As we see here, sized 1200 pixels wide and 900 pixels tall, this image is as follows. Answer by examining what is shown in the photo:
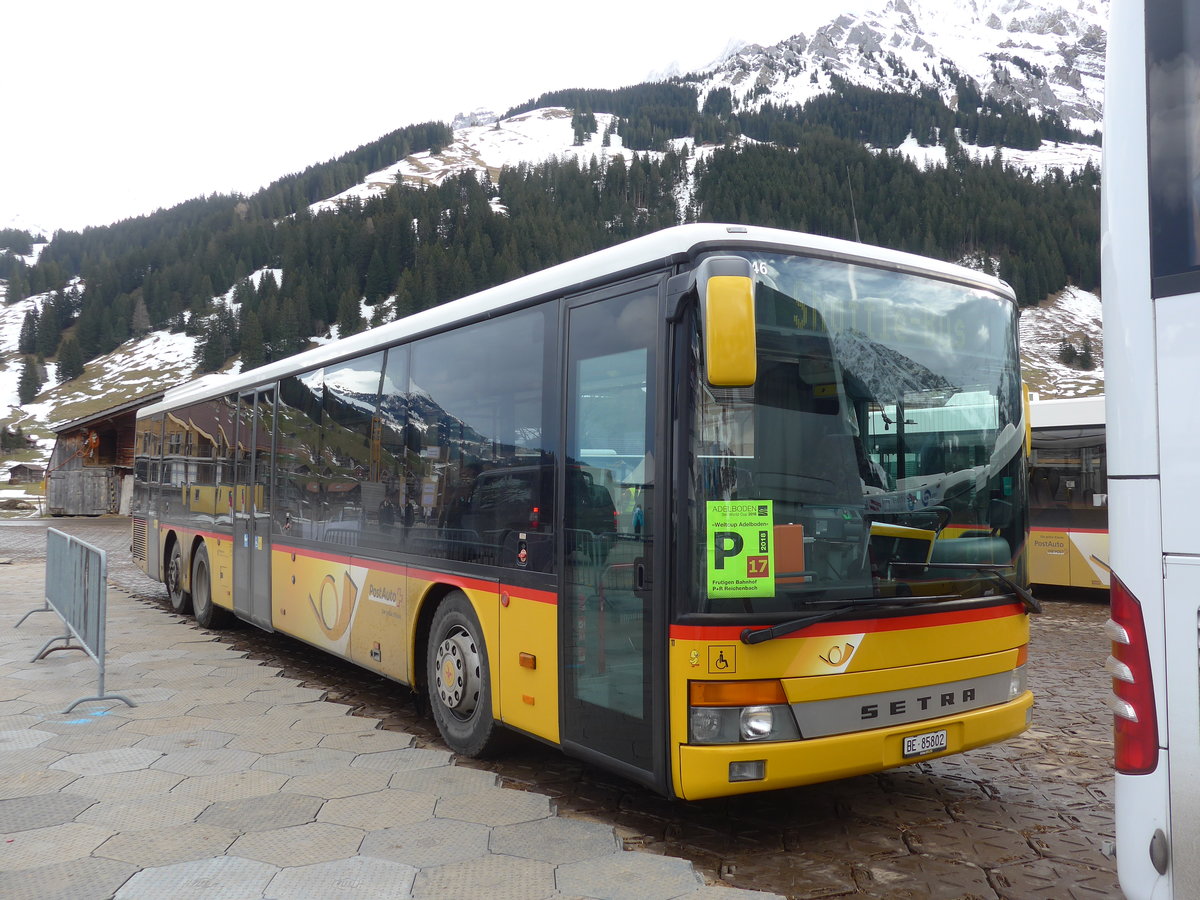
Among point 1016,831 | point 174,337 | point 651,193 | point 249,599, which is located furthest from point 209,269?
point 1016,831

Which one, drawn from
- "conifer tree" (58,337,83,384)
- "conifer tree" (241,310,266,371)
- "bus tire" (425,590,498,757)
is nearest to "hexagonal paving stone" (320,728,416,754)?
"bus tire" (425,590,498,757)

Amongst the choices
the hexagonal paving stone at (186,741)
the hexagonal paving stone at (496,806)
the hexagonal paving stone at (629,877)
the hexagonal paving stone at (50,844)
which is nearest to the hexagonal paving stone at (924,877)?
the hexagonal paving stone at (629,877)

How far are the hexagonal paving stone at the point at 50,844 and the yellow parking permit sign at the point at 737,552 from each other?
3.25m

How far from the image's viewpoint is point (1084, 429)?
14.5 meters

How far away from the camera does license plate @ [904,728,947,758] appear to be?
4.55 metres

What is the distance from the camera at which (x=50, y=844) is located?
459 centimetres

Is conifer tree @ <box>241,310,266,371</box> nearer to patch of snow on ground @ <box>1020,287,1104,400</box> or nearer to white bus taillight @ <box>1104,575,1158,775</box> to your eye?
patch of snow on ground @ <box>1020,287,1104,400</box>

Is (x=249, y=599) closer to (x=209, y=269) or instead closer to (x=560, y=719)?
(x=560, y=719)

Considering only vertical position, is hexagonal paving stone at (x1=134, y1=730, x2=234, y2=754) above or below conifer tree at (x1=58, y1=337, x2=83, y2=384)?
below

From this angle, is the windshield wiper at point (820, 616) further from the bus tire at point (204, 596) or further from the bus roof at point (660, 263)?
the bus tire at point (204, 596)

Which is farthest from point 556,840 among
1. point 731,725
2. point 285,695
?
point 285,695

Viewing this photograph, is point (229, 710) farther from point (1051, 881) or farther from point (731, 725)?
point (1051, 881)

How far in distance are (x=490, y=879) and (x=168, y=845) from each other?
5.44 feet

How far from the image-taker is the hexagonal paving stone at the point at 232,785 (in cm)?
536
